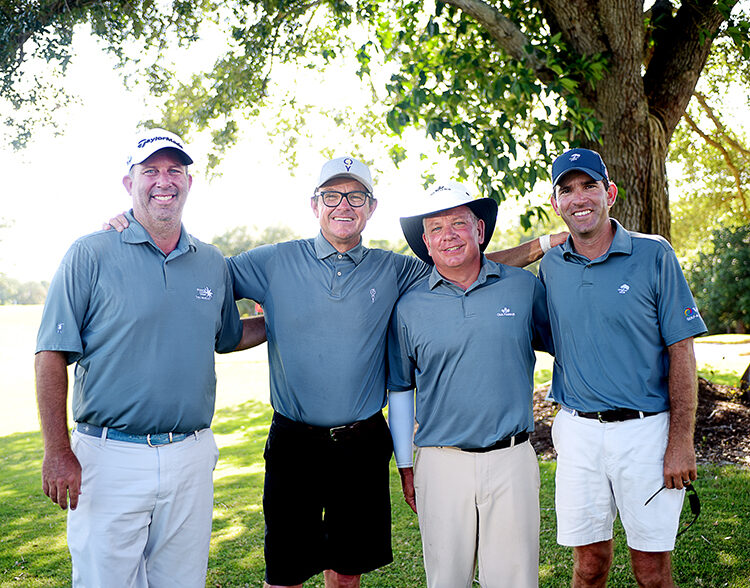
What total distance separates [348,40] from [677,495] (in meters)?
8.99

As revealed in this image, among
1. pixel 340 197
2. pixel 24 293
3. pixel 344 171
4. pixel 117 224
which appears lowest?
pixel 117 224

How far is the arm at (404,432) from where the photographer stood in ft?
13.8

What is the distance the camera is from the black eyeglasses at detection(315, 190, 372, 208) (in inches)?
175

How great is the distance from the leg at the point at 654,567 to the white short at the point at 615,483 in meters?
0.06

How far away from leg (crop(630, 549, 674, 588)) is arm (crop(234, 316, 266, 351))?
102 inches

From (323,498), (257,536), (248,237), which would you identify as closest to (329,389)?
(323,498)

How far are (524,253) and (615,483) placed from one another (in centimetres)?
155

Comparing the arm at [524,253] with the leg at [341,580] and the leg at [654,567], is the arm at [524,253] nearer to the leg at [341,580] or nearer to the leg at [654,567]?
the leg at [654,567]

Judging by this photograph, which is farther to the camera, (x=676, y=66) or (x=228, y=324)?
(x=676, y=66)

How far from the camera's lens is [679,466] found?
12.4ft

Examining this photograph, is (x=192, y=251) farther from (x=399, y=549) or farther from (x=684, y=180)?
(x=684, y=180)

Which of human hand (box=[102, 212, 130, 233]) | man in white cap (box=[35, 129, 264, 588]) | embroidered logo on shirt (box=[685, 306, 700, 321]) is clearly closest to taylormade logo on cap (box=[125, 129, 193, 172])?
man in white cap (box=[35, 129, 264, 588])

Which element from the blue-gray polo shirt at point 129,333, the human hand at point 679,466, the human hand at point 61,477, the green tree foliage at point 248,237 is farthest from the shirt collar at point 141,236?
the green tree foliage at point 248,237

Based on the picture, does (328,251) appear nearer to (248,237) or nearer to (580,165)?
(580,165)
